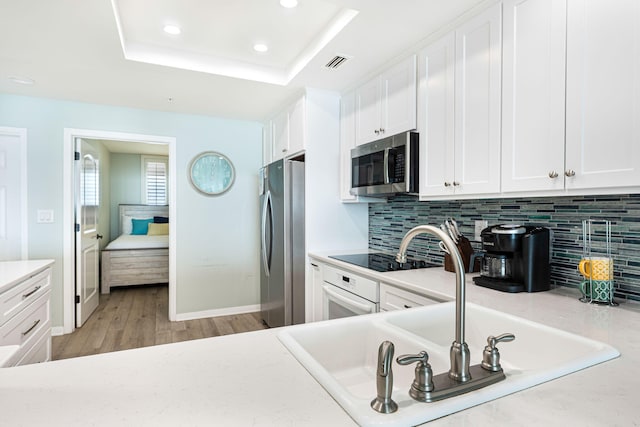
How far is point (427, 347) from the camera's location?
96 cm

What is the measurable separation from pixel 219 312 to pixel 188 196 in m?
1.33

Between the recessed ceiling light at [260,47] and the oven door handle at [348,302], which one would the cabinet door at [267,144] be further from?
the oven door handle at [348,302]

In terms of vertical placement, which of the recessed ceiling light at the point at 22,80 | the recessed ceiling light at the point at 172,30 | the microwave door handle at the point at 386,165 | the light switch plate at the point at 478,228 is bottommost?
the light switch plate at the point at 478,228

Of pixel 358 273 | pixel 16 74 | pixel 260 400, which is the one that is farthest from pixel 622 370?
pixel 16 74

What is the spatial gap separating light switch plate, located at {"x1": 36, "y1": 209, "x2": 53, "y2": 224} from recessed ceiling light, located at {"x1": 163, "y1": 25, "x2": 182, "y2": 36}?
7.04 ft

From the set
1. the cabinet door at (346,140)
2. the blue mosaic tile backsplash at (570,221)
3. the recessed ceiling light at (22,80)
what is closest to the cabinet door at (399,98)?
the cabinet door at (346,140)

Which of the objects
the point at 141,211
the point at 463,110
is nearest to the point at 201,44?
the point at 463,110

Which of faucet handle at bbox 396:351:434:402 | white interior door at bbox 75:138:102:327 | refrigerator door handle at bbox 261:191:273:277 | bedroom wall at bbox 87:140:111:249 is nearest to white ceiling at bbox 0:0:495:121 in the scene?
white interior door at bbox 75:138:102:327

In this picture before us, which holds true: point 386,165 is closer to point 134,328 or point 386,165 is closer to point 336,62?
point 336,62

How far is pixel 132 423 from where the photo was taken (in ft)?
1.91

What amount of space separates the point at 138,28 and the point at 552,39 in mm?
2294

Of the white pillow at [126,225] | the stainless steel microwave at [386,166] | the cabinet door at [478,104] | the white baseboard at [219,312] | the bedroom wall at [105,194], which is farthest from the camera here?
the white pillow at [126,225]

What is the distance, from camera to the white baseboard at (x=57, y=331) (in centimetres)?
330

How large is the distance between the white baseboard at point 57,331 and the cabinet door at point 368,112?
3235mm
